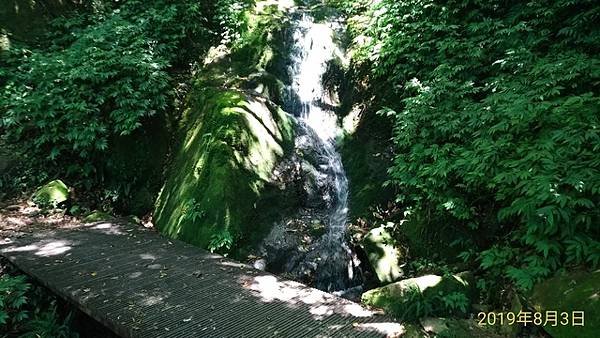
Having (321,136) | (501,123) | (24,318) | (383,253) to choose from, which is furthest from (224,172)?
(501,123)

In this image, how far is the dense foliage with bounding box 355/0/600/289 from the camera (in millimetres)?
3791

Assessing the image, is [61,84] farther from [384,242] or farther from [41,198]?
[384,242]

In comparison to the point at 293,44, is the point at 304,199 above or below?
below

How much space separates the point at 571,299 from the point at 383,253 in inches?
89.6

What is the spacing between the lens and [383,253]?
17.2 feet

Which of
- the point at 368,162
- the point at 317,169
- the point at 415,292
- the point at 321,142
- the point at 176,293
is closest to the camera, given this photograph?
the point at 415,292

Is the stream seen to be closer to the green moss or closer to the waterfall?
the waterfall

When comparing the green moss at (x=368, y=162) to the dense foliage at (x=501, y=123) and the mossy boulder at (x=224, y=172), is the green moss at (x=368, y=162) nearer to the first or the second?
the dense foliage at (x=501, y=123)

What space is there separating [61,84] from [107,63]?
104 centimetres

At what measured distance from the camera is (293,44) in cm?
920

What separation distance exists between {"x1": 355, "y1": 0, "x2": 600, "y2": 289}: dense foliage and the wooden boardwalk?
1.83 meters

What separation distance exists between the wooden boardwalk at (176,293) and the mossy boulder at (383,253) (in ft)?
3.78

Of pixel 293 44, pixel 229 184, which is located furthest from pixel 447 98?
pixel 293 44

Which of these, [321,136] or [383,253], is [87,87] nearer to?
[321,136]
